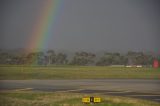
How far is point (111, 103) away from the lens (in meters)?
13.1

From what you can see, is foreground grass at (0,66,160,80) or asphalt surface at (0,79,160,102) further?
foreground grass at (0,66,160,80)

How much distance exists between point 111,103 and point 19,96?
14.8 feet

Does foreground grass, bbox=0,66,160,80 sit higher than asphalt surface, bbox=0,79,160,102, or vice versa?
asphalt surface, bbox=0,79,160,102

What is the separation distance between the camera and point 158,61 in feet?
216

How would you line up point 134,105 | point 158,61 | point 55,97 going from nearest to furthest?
point 134,105 < point 55,97 < point 158,61

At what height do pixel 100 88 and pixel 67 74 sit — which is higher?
pixel 100 88

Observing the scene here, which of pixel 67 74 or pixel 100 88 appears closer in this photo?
pixel 100 88

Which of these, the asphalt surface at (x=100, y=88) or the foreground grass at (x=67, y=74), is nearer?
the asphalt surface at (x=100, y=88)

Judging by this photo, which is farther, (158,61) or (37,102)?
(158,61)

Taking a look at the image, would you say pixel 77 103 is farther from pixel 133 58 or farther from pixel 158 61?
pixel 133 58

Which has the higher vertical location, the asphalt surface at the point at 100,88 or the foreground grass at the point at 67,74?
the asphalt surface at the point at 100,88

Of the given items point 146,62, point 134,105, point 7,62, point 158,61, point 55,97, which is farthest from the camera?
point 146,62

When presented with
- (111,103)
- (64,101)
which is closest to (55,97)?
(64,101)

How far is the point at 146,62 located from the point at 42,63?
1156 inches
